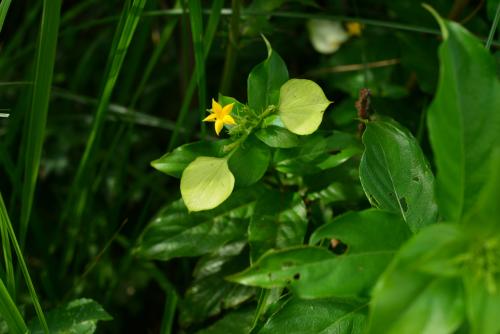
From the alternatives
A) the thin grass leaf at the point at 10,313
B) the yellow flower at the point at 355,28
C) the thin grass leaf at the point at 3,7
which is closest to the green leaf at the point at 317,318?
the thin grass leaf at the point at 10,313

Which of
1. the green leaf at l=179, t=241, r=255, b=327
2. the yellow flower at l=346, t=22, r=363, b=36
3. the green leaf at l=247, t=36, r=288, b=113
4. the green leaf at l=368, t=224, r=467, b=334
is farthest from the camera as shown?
the yellow flower at l=346, t=22, r=363, b=36

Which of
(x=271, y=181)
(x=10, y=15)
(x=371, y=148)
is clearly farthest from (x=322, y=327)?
(x=10, y=15)

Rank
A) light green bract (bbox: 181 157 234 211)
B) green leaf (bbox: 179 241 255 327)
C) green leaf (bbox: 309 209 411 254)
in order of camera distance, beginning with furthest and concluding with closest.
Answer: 1. green leaf (bbox: 179 241 255 327)
2. light green bract (bbox: 181 157 234 211)
3. green leaf (bbox: 309 209 411 254)

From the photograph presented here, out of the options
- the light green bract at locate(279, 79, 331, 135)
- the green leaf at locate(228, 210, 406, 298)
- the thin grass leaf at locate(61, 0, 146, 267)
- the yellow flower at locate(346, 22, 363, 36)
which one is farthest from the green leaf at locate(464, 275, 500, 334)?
the yellow flower at locate(346, 22, 363, 36)

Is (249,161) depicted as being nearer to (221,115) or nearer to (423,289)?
(221,115)

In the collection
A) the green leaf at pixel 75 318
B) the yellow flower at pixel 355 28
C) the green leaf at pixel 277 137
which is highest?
the green leaf at pixel 277 137

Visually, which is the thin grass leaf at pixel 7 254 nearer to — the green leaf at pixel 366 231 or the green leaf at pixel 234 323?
the green leaf at pixel 234 323

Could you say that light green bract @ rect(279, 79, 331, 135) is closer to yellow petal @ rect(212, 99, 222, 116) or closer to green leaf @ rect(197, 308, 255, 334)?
yellow petal @ rect(212, 99, 222, 116)
